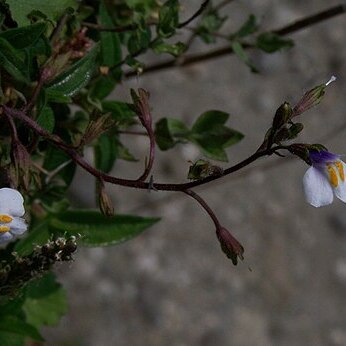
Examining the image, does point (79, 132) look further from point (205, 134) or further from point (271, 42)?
point (271, 42)

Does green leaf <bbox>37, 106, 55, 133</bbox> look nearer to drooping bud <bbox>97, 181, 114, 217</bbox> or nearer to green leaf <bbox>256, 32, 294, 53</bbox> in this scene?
drooping bud <bbox>97, 181, 114, 217</bbox>

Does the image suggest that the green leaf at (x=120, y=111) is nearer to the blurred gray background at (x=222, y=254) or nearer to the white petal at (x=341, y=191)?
the white petal at (x=341, y=191)

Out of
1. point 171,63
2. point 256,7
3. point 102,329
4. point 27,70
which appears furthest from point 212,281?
point 27,70

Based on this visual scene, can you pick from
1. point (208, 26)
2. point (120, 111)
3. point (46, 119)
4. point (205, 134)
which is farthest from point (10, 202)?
point (208, 26)

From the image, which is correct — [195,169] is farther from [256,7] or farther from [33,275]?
[256,7]

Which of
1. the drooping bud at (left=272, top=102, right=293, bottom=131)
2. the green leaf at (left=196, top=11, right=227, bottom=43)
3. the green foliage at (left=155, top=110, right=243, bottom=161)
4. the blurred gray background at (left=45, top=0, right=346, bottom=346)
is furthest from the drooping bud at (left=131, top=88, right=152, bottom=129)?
the blurred gray background at (left=45, top=0, right=346, bottom=346)
